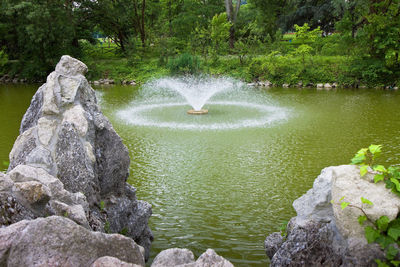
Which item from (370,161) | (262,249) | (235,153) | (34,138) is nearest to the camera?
(370,161)

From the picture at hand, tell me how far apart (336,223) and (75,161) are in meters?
2.61

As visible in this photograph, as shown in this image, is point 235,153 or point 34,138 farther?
point 235,153

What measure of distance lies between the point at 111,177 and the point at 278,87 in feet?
59.8

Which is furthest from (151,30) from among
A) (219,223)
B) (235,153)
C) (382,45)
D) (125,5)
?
(219,223)

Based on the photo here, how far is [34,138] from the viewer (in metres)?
4.21

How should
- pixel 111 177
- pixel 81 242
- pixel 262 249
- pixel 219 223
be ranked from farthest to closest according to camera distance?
pixel 219 223, pixel 262 249, pixel 111 177, pixel 81 242

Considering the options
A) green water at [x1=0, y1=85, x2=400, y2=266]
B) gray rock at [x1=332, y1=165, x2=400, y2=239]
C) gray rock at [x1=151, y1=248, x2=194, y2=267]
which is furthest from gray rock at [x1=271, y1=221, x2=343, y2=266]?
green water at [x1=0, y1=85, x2=400, y2=266]

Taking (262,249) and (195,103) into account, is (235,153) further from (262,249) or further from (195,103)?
(195,103)

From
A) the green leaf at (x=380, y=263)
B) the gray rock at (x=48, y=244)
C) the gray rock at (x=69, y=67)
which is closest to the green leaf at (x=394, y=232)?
the green leaf at (x=380, y=263)

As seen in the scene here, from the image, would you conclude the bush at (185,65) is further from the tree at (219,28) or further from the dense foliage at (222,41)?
the tree at (219,28)

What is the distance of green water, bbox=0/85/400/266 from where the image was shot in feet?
17.6

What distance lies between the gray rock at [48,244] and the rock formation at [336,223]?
1855 millimetres

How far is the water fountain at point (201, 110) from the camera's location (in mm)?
11797

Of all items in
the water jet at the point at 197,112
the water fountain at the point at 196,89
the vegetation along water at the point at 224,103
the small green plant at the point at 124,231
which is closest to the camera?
the small green plant at the point at 124,231
